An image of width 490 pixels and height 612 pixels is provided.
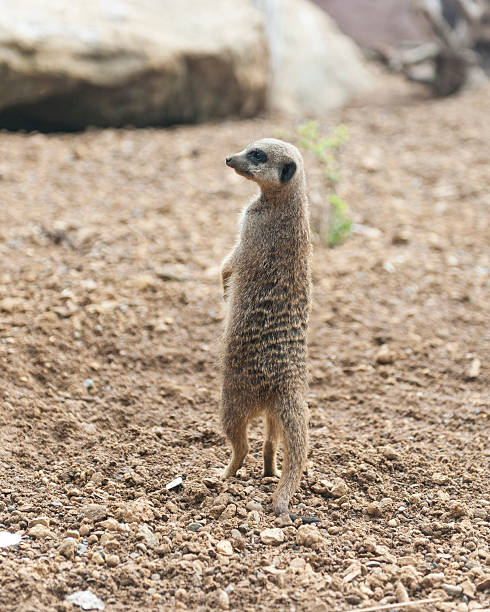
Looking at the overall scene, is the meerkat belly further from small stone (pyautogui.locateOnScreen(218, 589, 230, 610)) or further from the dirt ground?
small stone (pyautogui.locateOnScreen(218, 589, 230, 610))

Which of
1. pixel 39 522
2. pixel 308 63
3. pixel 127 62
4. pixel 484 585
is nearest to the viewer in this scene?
pixel 484 585

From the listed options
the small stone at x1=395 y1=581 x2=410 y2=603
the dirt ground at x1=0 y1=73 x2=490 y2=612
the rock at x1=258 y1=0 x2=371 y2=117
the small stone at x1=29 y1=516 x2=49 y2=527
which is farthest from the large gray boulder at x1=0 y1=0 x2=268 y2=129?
the small stone at x1=395 y1=581 x2=410 y2=603

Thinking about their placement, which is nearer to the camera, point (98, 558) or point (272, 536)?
point (98, 558)

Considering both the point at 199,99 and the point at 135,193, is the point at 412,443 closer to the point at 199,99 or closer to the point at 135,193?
the point at 135,193

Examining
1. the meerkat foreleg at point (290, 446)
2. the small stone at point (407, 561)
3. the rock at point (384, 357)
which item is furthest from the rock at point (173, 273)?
the small stone at point (407, 561)

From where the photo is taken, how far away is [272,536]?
7.47 ft

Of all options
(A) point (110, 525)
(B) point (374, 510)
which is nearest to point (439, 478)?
(B) point (374, 510)

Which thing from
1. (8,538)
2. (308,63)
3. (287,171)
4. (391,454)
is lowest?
(8,538)

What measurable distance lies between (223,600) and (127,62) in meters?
4.94

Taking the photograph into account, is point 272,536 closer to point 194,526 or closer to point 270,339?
point 194,526

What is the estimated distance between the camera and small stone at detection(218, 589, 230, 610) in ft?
6.52

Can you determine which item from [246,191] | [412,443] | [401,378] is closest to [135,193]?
[246,191]

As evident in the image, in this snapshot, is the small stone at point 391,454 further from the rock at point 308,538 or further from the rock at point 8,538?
the rock at point 8,538

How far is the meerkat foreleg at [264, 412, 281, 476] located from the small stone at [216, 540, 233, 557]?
15.9 inches
